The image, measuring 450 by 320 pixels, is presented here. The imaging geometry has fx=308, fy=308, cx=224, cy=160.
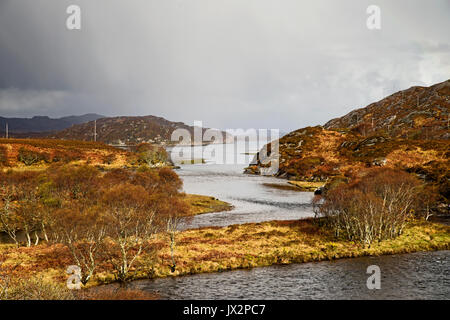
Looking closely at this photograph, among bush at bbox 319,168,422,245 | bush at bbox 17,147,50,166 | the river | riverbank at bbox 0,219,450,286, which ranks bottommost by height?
the river

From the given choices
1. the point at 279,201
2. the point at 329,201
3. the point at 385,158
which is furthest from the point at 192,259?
the point at 385,158

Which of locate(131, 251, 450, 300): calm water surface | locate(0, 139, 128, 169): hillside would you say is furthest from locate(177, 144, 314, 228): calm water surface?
locate(0, 139, 128, 169): hillside

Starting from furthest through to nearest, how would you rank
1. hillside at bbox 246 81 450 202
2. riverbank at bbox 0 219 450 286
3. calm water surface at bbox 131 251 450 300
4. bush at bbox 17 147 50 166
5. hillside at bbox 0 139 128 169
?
bush at bbox 17 147 50 166, hillside at bbox 0 139 128 169, hillside at bbox 246 81 450 202, riverbank at bbox 0 219 450 286, calm water surface at bbox 131 251 450 300

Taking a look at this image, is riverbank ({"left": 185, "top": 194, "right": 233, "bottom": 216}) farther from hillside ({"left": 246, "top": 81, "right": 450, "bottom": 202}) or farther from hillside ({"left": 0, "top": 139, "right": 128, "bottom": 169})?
hillside ({"left": 0, "top": 139, "right": 128, "bottom": 169})

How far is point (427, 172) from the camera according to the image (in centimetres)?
8769

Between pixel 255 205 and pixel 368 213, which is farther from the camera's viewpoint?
pixel 255 205

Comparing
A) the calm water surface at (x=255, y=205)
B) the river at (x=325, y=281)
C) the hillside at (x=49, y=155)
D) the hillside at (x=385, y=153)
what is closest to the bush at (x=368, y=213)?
the river at (x=325, y=281)

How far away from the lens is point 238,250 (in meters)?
47.2

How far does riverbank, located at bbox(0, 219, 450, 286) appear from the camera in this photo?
39.4 metres

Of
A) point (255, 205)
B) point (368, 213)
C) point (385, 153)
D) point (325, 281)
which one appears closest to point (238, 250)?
point (325, 281)

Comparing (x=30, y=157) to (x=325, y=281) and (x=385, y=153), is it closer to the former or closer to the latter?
(x=325, y=281)

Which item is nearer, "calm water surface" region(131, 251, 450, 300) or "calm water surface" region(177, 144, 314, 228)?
"calm water surface" region(131, 251, 450, 300)

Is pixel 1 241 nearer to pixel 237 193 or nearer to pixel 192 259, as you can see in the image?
pixel 192 259

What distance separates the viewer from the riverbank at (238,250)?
3938 cm
